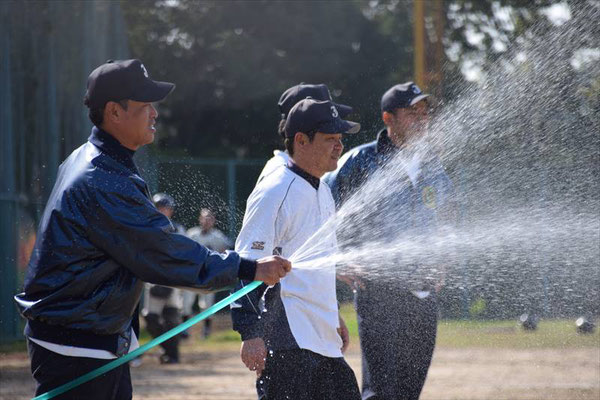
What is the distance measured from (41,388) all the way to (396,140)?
119 inches

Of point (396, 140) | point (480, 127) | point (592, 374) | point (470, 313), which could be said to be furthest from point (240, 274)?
point (592, 374)

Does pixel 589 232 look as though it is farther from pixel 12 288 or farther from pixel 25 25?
pixel 25 25

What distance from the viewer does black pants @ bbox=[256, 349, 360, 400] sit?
5145 mm

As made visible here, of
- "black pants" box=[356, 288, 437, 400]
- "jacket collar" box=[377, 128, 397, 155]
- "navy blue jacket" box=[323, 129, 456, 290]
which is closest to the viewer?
"black pants" box=[356, 288, 437, 400]

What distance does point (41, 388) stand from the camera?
4145 mm

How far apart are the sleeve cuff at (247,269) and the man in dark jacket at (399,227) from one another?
1.68 metres

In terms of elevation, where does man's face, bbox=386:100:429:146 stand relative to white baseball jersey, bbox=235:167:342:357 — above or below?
above

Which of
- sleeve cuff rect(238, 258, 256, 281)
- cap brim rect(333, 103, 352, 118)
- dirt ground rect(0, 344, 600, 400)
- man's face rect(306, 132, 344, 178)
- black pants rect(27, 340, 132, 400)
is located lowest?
dirt ground rect(0, 344, 600, 400)

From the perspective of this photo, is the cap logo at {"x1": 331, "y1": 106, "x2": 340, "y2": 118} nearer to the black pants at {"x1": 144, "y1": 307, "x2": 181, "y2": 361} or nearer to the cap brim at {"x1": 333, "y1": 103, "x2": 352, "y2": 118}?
the cap brim at {"x1": 333, "y1": 103, "x2": 352, "y2": 118}

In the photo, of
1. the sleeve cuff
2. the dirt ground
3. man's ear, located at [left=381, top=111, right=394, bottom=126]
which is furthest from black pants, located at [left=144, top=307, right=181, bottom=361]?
the sleeve cuff

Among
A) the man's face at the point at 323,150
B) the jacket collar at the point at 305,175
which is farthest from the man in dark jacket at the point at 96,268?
the man's face at the point at 323,150

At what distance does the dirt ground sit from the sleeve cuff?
16.1 ft

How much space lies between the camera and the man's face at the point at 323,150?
5457mm

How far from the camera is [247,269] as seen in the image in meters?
4.37
